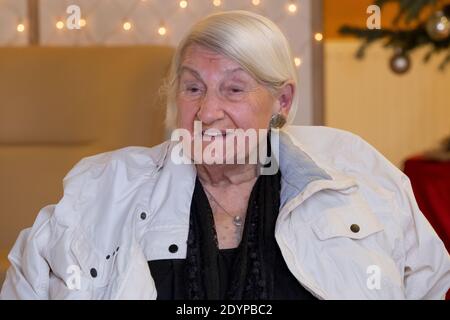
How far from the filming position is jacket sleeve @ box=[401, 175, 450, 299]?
5.13ft

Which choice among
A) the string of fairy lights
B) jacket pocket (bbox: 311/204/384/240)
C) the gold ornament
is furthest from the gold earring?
the gold ornament

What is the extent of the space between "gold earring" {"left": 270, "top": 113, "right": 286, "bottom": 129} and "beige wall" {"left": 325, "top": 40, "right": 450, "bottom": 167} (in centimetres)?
295

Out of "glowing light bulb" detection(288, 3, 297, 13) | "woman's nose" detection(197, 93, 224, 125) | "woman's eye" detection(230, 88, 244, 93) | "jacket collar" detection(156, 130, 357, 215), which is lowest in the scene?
"jacket collar" detection(156, 130, 357, 215)

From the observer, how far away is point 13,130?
2.33 meters

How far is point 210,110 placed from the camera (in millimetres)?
1519

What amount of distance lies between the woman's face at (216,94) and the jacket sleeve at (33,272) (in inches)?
13.9

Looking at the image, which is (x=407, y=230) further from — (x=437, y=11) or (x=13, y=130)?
(x=437, y=11)

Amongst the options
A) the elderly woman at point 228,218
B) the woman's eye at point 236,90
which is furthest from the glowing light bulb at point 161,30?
the woman's eye at point 236,90

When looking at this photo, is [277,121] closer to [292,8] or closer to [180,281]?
[180,281]

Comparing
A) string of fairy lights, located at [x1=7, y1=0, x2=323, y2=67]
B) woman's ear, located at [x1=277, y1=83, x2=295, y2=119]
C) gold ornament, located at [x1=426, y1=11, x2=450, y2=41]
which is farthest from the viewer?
gold ornament, located at [x1=426, y1=11, x2=450, y2=41]

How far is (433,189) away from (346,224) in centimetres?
181

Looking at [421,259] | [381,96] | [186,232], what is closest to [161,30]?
[186,232]

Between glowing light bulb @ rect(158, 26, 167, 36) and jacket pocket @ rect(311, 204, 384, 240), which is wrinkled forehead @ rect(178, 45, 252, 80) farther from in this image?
glowing light bulb @ rect(158, 26, 167, 36)

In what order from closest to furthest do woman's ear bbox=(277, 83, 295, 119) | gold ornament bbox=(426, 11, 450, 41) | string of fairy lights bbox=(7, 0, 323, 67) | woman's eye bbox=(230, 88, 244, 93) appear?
woman's eye bbox=(230, 88, 244, 93) → woman's ear bbox=(277, 83, 295, 119) → string of fairy lights bbox=(7, 0, 323, 67) → gold ornament bbox=(426, 11, 450, 41)
